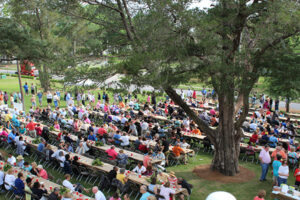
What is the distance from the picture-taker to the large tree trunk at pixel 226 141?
11.4 metres

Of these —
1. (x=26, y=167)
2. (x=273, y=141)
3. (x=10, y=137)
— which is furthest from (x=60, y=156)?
(x=273, y=141)

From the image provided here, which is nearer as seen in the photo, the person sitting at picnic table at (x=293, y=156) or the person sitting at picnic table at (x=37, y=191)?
the person sitting at picnic table at (x=37, y=191)

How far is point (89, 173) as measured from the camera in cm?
1113

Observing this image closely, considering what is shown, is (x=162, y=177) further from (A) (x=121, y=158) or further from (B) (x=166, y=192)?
(A) (x=121, y=158)

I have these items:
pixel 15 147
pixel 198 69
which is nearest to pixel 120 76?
pixel 198 69

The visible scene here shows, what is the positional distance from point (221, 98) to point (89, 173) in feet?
18.7

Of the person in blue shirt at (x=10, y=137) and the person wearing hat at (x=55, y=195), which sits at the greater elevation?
the person in blue shirt at (x=10, y=137)

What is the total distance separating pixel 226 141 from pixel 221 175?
4.67 ft

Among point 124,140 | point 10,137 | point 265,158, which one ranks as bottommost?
point 265,158

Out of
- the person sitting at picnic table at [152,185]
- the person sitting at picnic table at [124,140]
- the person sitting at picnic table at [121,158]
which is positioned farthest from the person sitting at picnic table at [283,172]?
the person sitting at picnic table at [124,140]

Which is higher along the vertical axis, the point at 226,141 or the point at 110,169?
the point at 226,141

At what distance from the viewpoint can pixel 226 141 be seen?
11.6 metres

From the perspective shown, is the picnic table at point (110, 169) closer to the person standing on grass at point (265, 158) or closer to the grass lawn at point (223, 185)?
the grass lawn at point (223, 185)

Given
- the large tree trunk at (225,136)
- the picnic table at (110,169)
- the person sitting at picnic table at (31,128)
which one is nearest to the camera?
the picnic table at (110,169)
